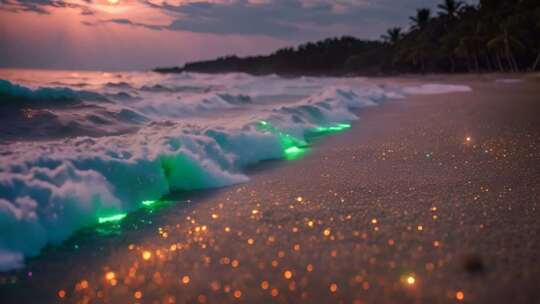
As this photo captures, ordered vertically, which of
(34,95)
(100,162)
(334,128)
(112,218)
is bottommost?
(112,218)

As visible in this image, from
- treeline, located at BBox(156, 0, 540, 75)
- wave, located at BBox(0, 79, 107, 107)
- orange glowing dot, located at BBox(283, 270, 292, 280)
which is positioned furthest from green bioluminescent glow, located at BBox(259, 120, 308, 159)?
treeline, located at BBox(156, 0, 540, 75)

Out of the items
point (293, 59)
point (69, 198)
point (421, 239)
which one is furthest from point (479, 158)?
point (293, 59)

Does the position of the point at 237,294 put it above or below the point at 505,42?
below

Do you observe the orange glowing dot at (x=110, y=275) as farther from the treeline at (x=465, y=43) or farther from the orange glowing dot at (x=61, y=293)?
the treeline at (x=465, y=43)

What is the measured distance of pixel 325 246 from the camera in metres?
2.12

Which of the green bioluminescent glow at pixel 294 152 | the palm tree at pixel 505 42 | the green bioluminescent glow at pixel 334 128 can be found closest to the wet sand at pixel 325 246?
the green bioluminescent glow at pixel 294 152

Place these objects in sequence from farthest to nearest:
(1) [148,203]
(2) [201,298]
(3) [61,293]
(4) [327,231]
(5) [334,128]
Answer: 1. (5) [334,128]
2. (1) [148,203]
3. (4) [327,231]
4. (3) [61,293]
5. (2) [201,298]

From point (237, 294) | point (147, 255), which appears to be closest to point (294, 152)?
point (147, 255)

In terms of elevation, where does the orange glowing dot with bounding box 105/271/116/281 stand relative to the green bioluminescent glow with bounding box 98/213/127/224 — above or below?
above

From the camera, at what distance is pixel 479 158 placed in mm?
4086

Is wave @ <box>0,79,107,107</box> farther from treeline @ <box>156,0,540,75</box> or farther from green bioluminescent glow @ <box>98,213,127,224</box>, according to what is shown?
treeline @ <box>156,0,540,75</box>

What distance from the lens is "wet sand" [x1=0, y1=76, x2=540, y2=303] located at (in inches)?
67.5

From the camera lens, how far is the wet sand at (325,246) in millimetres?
1715

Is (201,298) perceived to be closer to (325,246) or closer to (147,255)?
(147,255)
